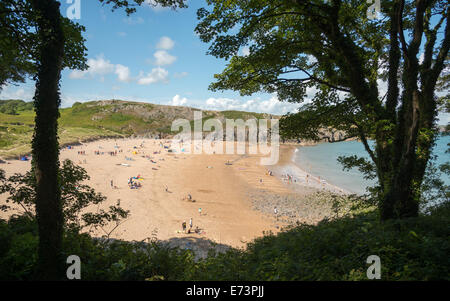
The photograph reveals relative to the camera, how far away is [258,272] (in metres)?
4.27

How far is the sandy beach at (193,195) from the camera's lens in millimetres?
17438

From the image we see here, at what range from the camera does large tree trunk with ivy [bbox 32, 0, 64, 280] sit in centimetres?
416

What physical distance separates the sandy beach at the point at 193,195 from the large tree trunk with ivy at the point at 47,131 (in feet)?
37.5

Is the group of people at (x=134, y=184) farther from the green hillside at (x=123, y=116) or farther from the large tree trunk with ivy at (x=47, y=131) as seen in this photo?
the green hillside at (x=123, y=116)

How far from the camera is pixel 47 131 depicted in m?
4.20

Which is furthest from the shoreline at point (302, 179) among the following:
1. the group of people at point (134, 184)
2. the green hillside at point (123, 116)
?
the green hillside at point (123, 116)

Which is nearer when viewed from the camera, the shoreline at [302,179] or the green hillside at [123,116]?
the shoreline at [302,179]

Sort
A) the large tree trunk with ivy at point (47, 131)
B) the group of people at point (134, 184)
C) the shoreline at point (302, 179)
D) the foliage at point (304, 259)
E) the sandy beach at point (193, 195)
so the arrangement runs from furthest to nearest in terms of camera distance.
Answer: the shoreline at point (302, 179) → the group of people at point (134, 184) → the sandy beach at point (193, 195) → the large tree trunk with ivy at point (47, 131) → the foliage at point (304, 259)

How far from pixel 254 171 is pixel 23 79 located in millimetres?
36701

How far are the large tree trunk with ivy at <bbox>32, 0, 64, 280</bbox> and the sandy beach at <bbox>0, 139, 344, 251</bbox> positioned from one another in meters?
11.4

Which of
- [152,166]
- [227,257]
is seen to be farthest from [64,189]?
[152,166]

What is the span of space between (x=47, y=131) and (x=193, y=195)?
22882 mm

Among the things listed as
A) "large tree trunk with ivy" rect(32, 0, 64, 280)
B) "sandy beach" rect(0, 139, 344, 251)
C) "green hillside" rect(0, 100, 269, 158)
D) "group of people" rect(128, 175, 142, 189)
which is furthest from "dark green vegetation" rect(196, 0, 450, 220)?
"green hillside" rect(0, 100, 269, 158)

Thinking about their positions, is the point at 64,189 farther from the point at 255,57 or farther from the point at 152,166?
the point at 152,166
